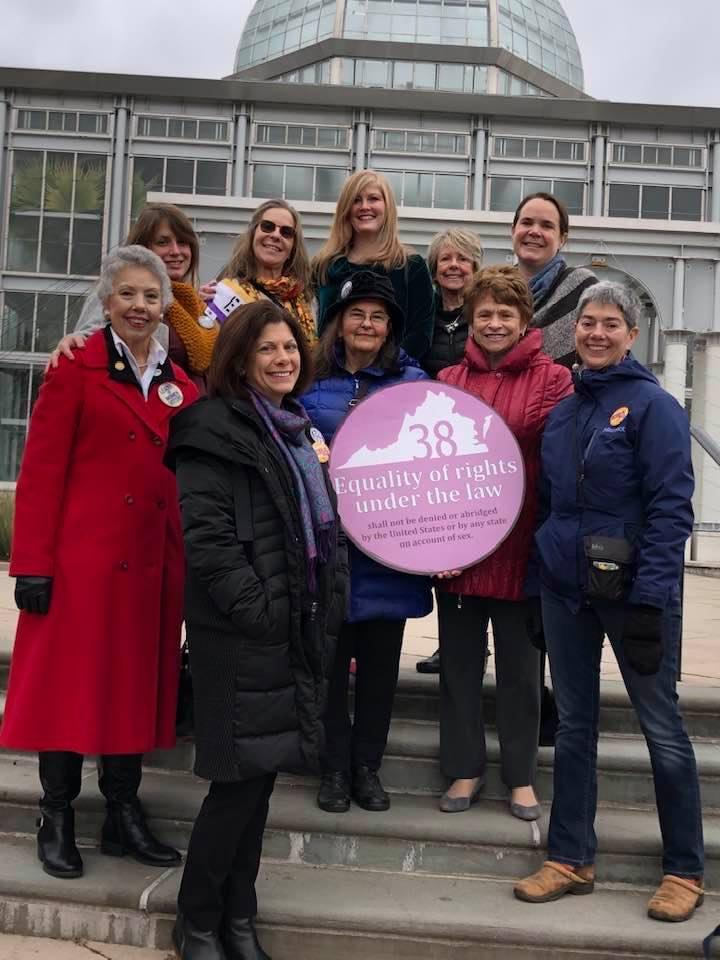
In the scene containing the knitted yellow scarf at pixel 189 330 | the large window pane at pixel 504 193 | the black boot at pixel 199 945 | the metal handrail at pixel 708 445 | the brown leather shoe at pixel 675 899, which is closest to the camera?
the black boot at pixel 199 945

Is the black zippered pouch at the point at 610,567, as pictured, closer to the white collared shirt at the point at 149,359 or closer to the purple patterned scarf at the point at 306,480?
the purple patterned scarf at the point at 306,480

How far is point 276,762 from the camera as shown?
10.3 ft

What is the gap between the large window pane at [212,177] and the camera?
32.6 metres

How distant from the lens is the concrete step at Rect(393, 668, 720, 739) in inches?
185

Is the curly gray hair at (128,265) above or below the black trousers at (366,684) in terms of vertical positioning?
above

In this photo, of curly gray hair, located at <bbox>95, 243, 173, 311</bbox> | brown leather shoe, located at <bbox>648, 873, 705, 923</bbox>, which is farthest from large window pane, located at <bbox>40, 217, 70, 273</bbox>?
brown leather shoe, located at <bbox>648, 873, 705, 923</bbox>

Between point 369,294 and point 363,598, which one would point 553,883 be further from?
point 369,294

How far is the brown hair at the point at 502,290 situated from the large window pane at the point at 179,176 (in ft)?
100

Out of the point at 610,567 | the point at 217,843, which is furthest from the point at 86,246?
the point at 217,843

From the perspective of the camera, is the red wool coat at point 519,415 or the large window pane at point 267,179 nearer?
the red wool coat at point 519,415

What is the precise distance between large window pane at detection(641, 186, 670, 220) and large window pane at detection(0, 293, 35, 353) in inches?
771

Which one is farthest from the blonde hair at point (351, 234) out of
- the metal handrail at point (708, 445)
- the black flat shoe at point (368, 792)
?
the metal handrail at point (708, 445)

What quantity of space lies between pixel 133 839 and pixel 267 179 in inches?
1215

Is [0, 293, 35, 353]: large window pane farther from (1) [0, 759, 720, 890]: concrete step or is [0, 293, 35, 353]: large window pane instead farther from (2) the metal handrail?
(1) [0, 759, 720, 890]: concrete step
